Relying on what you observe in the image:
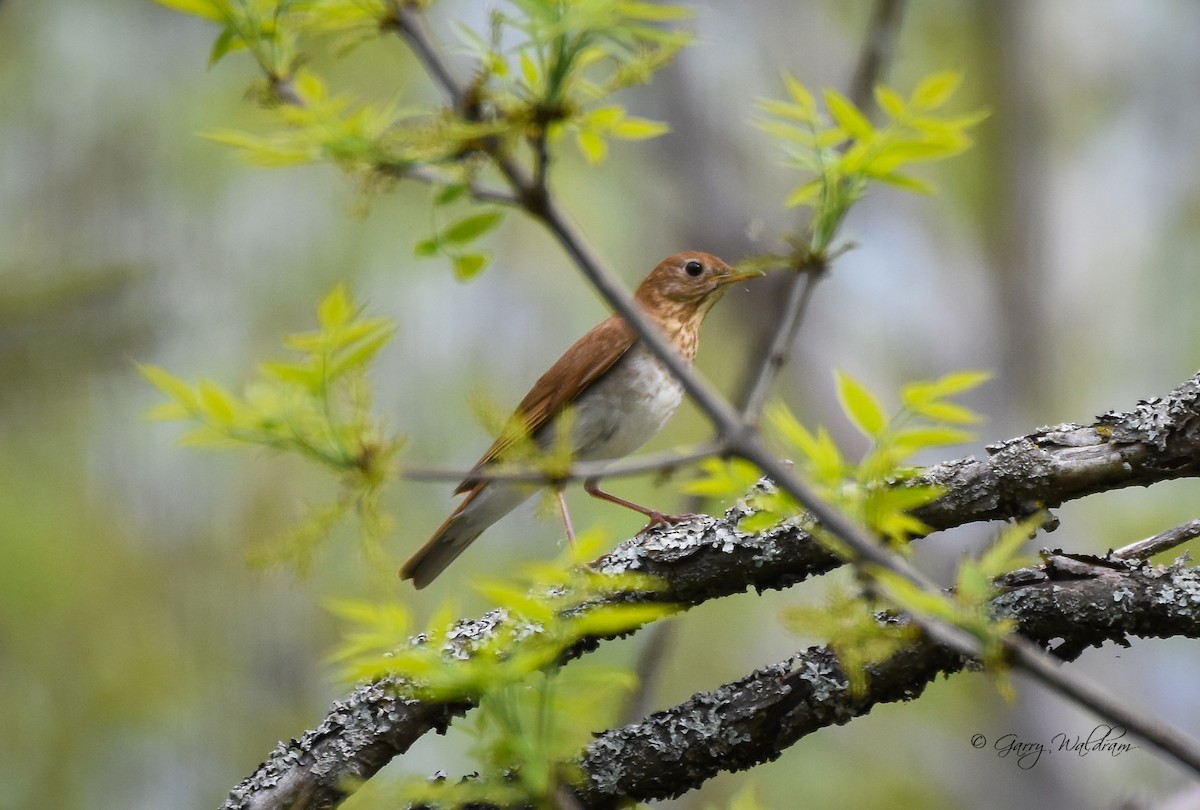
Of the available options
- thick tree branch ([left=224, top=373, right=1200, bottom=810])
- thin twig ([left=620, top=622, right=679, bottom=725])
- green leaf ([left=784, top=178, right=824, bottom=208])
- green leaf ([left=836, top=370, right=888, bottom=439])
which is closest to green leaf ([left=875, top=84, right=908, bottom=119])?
green leaf ([left=784, top=178, right=824, bottom=208])

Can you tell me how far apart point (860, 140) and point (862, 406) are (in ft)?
1.42

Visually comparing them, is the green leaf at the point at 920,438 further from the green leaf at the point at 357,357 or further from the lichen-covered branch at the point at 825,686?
the lichen-covered branch at the point at 825,686

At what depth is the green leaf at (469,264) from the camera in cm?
228

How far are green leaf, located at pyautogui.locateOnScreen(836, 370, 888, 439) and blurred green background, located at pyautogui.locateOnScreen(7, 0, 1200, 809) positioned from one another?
4802 mm

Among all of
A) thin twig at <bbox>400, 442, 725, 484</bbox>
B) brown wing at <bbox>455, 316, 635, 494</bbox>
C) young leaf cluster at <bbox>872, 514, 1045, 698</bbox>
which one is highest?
brown wing at <bbox>455, 316, 635, 494</bbox>

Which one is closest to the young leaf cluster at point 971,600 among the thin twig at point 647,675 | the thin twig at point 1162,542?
the thin twig at point 1162,542

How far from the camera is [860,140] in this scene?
6.25 ft

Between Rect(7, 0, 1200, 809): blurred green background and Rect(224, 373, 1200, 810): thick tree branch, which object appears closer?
Rect(224, 373, 1200, 810): thick tree branch

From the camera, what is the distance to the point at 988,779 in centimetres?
813

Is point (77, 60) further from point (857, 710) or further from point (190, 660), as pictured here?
point (857, 710)

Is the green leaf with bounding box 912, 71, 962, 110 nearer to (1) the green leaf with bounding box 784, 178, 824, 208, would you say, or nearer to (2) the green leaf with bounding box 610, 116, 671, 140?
(1) the green leaf with bounding box 784, 178, 824, 208

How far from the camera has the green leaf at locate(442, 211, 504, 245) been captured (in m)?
2.11

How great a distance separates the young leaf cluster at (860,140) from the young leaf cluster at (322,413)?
0.72 meters

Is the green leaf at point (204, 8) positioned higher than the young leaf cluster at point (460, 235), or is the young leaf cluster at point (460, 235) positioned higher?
the green leaf at point (204, 8)
